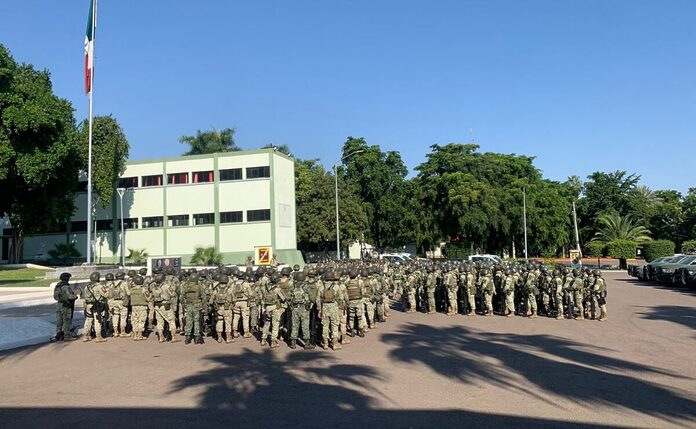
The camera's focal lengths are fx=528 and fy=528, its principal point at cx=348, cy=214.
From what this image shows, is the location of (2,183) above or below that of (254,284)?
above

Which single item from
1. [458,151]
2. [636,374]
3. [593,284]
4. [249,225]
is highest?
[458,151]

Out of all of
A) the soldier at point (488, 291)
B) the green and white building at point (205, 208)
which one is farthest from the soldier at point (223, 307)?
the green and white building at point (205, 208)

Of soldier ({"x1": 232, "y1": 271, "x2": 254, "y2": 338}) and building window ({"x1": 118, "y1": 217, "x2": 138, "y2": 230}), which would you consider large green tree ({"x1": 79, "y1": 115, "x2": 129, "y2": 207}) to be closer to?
building window ({"x1": 118, "y1": 217, "x2": 138, "y2": 230})

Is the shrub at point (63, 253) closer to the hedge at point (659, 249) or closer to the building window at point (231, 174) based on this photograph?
the building window at point (231, 174)

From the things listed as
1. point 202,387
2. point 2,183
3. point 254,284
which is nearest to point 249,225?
point 2,183

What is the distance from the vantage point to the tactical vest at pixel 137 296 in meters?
12.8

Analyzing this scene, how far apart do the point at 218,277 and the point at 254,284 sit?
0.88 meters

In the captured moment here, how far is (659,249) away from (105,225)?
48.8m

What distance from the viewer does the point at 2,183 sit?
117 ft

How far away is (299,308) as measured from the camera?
37.4ft

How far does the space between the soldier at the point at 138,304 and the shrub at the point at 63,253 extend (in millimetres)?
40757

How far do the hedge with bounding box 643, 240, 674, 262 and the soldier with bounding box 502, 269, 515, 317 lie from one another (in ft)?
109

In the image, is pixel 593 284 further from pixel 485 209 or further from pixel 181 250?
pixel 181 250

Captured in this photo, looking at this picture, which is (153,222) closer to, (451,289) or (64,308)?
(64,308)
